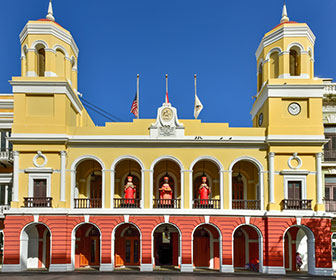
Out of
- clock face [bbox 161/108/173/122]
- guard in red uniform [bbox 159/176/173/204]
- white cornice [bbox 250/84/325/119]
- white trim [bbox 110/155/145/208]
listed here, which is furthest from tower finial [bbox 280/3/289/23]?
white trim [bbox 110/155/145/208]

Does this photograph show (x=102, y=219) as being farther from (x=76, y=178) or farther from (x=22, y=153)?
(x=22, y=153)

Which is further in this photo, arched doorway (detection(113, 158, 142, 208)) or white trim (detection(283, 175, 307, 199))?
arched doorway (detection(113, 158, 142, 208))

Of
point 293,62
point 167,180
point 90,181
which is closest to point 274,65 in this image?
point 293,62

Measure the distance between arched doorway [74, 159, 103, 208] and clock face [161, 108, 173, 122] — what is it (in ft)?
15.5

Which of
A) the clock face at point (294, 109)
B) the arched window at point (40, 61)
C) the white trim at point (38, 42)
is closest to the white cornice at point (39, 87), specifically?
the white trim at point (38, 42)

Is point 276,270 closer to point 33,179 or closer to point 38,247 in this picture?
point 38,247

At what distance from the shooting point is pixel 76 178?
26.6m

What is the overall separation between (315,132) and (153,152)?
29.3 feet

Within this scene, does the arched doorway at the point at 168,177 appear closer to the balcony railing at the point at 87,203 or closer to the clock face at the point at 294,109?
the balcony railing at the point at 87,203

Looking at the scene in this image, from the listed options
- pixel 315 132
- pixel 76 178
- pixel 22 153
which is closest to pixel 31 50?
pixel 22 153

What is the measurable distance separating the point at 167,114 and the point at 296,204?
855cm

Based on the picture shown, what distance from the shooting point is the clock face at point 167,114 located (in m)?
25.9

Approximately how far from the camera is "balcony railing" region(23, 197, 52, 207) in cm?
2464

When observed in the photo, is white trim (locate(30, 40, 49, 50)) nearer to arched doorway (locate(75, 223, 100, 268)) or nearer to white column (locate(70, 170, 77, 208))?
white column (locate(70, 170, 77, 208))
